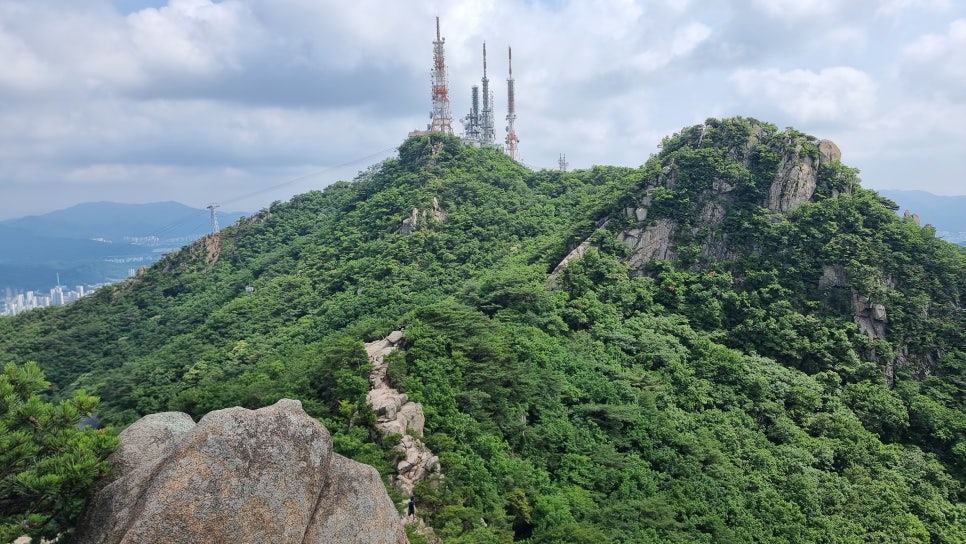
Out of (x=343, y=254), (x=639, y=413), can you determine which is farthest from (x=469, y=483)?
(x=343, y=254)

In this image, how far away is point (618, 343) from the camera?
2864 cm

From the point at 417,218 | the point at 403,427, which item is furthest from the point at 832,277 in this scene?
the point at 417,218

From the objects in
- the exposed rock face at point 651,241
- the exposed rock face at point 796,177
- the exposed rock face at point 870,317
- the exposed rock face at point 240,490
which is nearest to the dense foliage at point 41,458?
the exposed rock face at point 240,490

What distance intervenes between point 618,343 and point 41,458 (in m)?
23.7

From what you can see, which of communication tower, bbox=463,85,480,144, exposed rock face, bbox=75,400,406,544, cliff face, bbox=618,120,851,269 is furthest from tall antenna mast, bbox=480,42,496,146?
exposed rock face, bbox=75,400,406,544

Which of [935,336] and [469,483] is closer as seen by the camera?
[469,483]

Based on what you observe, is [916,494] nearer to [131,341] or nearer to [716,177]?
[716,177]

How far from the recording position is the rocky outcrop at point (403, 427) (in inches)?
651

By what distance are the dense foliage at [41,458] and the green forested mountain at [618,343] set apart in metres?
A: 6.91

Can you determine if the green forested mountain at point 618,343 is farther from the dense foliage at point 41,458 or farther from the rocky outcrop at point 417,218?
the dense foliage at point 41,458

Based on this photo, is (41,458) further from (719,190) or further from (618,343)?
(719,190)

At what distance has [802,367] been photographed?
3098 cm

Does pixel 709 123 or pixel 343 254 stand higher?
pixel 709 123

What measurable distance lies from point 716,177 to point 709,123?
19.9ft
